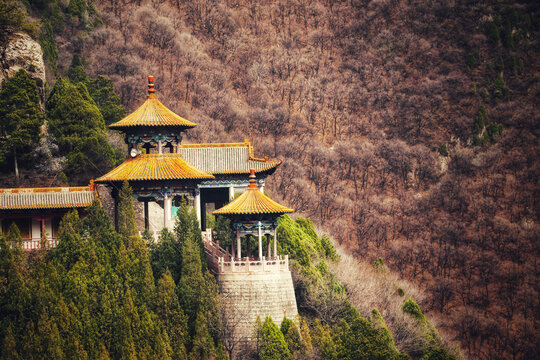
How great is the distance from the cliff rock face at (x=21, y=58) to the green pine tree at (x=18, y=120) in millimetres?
2078

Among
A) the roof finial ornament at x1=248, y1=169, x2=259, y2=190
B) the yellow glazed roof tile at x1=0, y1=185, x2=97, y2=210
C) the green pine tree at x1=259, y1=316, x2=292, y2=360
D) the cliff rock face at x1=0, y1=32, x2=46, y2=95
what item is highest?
the cliff rock face at x1=0, y1=32, x2=46, y2=95

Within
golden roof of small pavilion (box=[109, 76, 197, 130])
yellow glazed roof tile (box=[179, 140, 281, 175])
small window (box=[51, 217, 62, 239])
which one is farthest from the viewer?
yellow glazed roof tile (box=[179, 140, 281, 175])

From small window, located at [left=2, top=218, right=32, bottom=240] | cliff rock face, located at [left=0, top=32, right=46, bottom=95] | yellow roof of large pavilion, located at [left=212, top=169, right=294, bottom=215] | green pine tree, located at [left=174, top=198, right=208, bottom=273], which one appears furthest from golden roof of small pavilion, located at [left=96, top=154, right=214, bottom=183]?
cliff rock face, located at [left=0, top=32, right=46, bottom=95]

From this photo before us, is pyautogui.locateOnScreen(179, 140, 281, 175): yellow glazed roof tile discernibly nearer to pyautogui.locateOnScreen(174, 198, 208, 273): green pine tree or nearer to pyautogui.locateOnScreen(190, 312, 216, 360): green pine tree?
pyautogui.locateOnScreen(174, 198, 208, 273): green pine tree

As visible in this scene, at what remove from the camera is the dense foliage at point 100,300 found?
32156 millimetres

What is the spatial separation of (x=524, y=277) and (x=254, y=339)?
40052 mm

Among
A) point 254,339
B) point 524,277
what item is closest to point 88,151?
point 254,339

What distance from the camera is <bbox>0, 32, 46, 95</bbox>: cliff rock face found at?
150ft

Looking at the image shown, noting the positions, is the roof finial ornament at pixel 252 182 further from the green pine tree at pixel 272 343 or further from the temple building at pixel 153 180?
the green pine tree at pixel 272 343

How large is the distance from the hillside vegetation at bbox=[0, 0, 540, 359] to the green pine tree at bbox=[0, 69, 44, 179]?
25702mm

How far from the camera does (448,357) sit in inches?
1479

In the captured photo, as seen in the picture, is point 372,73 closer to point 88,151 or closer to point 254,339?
point 88,151

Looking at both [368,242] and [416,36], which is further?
→ [416,36]

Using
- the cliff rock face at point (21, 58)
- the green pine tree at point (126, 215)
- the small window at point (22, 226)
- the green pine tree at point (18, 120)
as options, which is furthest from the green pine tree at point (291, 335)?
the cliff rock face at point (21, 58)
